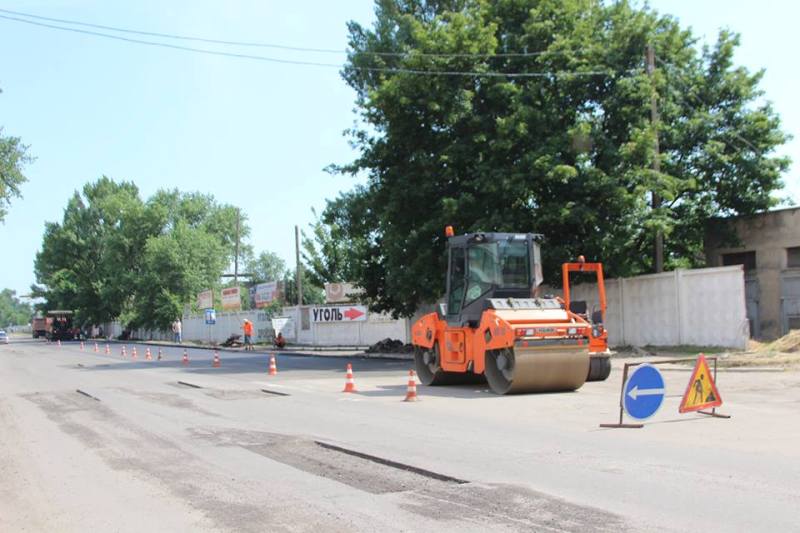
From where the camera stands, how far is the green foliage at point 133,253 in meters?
70.7

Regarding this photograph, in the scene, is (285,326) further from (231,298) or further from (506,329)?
(506,329)

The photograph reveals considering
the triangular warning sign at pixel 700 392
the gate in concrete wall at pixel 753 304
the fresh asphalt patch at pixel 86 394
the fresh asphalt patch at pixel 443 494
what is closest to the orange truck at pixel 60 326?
the fresh asphalt patch at pixel 86 394

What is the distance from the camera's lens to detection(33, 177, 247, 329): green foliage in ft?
232

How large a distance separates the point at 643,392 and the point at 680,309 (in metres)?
15.4

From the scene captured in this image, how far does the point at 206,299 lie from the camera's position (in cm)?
6650

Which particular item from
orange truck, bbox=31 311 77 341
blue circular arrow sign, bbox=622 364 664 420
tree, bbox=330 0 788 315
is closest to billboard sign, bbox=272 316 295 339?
tree, bbox=330 0 788 315

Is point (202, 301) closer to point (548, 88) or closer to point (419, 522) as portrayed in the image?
point (548, 88)

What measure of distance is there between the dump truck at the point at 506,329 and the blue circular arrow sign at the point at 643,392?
4227 millimetres

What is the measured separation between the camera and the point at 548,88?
26.0 metres

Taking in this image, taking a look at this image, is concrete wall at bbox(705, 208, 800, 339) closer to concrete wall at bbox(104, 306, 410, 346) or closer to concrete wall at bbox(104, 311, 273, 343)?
concrete wall at bbox(104, 306, 410, 346)

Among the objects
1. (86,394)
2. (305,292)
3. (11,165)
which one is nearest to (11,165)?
(11,165)

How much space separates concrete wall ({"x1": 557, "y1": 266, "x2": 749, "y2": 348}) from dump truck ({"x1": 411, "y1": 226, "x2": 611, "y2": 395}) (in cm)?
798

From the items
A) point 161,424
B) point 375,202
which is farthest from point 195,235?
point 161,424

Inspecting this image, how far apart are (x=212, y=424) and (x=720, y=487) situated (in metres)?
7.87
